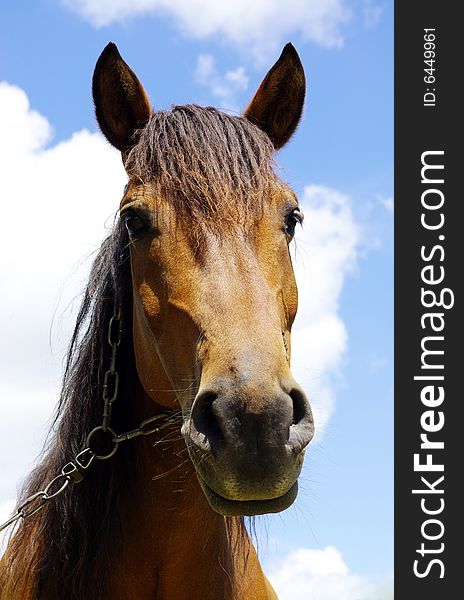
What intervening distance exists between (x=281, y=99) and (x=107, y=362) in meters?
2.07

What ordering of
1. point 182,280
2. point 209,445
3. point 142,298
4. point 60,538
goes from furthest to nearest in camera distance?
point 60,538 → point 142,298 → point 182,280 → point 209,445

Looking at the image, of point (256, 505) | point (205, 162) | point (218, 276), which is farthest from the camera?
point (205, 162)

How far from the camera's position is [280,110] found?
16.1ft

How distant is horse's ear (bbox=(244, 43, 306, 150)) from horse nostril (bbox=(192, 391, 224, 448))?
2349mm

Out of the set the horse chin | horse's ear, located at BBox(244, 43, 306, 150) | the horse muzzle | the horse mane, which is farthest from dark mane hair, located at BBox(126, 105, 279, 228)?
the horse chin

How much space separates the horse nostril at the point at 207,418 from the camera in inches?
120

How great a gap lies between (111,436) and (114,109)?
2.06 meters

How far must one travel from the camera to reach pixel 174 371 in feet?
12.0

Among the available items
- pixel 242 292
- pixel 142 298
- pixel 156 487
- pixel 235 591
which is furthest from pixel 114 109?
pixel 235 591

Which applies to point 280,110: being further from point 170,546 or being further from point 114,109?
point 170,546

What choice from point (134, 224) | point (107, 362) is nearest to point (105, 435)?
point (107, 362)

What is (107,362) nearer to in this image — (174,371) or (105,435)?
(105,435)

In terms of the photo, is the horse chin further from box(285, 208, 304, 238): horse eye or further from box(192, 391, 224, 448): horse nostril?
box(285, 208, 304, 238): horse eye

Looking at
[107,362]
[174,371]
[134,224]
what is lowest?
[174,371]
